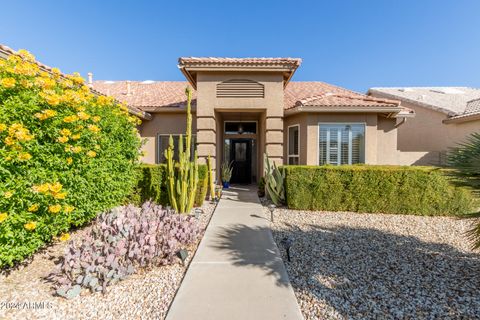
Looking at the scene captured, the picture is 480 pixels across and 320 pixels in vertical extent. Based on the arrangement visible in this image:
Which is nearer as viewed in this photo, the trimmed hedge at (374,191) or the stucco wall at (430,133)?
the trimmed hedge at (374,191)

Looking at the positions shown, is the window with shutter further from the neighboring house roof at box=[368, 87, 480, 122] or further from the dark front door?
the neighboring house roof at box=[368, 87, 480, 122]

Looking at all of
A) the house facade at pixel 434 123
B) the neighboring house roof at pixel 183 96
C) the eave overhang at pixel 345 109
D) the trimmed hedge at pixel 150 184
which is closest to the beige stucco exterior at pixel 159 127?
the neighboring house roof at pixel 183 96

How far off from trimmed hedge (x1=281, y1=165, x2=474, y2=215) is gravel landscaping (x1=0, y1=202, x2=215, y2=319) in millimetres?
4496

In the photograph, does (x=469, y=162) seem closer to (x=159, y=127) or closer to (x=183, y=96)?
(x=159, y=127)

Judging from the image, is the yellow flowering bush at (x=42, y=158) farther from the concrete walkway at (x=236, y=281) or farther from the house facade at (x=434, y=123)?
the house facade at (x=434, y=123)

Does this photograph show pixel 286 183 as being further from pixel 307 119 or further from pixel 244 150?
pixel 244 150

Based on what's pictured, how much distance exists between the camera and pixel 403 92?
18.7 metres

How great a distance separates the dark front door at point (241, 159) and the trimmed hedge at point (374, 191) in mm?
5041

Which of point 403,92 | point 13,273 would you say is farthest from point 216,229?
point 403,92

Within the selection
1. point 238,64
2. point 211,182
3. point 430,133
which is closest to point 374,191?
point 211,182

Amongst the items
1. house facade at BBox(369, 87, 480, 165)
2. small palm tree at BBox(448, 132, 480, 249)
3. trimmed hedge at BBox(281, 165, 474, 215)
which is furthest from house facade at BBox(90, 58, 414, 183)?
small palm tree at BBox(448, 132, 480, 249)

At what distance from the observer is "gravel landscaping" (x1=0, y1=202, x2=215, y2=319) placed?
8.46 feet

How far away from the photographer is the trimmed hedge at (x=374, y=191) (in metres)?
6.45

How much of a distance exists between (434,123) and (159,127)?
684 inches
